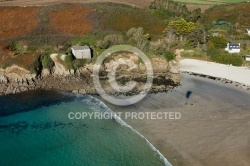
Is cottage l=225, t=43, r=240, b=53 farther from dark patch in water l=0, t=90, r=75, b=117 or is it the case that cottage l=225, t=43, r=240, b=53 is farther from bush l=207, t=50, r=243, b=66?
dark patch in water l=0, t=90, r=75, b=117

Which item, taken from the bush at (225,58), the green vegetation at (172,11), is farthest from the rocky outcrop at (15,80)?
the green vegetation at (172,11)

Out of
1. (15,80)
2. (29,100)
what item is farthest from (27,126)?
(15,80)

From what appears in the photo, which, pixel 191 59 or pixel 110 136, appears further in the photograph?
pixel 191 59

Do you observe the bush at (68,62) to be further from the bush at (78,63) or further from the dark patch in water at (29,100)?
the dark patch in water at (29,100)

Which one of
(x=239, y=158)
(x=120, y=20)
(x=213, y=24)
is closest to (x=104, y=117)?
(x=239, y=158)

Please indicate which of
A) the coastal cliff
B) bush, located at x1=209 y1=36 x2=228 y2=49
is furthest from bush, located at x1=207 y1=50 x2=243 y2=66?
the coastal cliff

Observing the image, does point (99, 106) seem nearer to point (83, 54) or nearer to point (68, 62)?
point (68, 62)

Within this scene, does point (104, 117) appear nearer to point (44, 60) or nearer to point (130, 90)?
point (130, 90)
